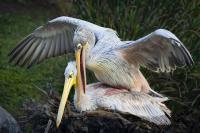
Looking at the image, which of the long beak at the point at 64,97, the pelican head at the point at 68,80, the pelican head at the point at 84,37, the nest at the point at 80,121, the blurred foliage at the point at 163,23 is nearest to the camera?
the long beak at the point at 64,97

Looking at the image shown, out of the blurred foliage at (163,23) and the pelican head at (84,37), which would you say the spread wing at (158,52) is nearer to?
the pelican head at (84,37)

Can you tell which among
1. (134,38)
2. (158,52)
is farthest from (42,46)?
(158,52)

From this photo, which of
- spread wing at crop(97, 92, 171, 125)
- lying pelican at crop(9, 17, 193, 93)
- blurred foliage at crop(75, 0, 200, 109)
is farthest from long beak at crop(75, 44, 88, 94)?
blurred foliage at crop(75, 0, 200, 109)

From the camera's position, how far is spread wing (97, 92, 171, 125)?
8.21 metres

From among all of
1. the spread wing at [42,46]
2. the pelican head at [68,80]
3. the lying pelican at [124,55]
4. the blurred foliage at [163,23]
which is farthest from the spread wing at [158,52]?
the spread wing at [42,46]

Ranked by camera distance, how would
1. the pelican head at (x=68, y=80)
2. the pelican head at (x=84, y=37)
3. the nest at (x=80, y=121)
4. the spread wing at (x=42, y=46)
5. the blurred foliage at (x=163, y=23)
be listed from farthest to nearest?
the spread wing at (x=42, y=46)
the blurred foliage at (x=163, y=23)
the pelican head at (x=84, y=37)
the nest at (x=80, y=121)
the pelican head at (x=68, y=80)

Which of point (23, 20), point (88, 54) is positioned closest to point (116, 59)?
point (88, 54)

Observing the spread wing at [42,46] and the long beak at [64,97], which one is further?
the spread wing at [42,46]

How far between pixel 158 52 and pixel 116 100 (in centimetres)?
67

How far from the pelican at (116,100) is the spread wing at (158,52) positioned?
1.13ft

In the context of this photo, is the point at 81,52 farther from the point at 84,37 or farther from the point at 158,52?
the point at 158,52

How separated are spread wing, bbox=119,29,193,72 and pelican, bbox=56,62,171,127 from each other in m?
0.35

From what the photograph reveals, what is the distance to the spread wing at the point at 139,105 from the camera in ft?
26.9

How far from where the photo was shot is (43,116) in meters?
8.23
